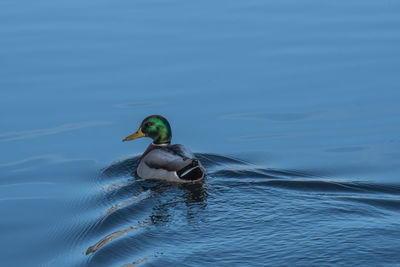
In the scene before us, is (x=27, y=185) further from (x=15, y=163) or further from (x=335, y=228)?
(x=335, y=228)

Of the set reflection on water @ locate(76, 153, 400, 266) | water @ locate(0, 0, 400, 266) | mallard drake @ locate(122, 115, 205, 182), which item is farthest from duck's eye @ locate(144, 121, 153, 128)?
reflection on water @ locate(76, 153, 400, 266)

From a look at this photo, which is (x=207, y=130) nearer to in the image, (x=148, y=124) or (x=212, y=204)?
(x=148, y=124)

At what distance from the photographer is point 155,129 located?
11250 mm

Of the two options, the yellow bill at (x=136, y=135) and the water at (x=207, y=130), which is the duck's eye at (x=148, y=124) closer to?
the yellow bill at (x=136, y=135)

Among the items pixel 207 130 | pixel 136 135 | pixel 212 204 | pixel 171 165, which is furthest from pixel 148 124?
pixel 212 204

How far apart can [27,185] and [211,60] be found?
5.72m

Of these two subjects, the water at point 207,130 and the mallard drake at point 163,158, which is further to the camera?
the mallard drake at point 163,158

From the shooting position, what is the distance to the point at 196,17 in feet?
58.3

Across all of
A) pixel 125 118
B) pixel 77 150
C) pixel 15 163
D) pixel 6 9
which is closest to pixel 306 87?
pixel 125 118

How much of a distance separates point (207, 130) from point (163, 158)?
156 centimetres

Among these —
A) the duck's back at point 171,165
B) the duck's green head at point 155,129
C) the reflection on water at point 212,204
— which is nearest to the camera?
the reflection on water at point 212,204

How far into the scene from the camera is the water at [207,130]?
7648 millimetres

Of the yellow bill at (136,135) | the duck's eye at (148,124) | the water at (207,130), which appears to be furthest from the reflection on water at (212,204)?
the duck's eye at (148,124)

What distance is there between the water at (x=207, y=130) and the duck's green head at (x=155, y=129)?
1.35ft
